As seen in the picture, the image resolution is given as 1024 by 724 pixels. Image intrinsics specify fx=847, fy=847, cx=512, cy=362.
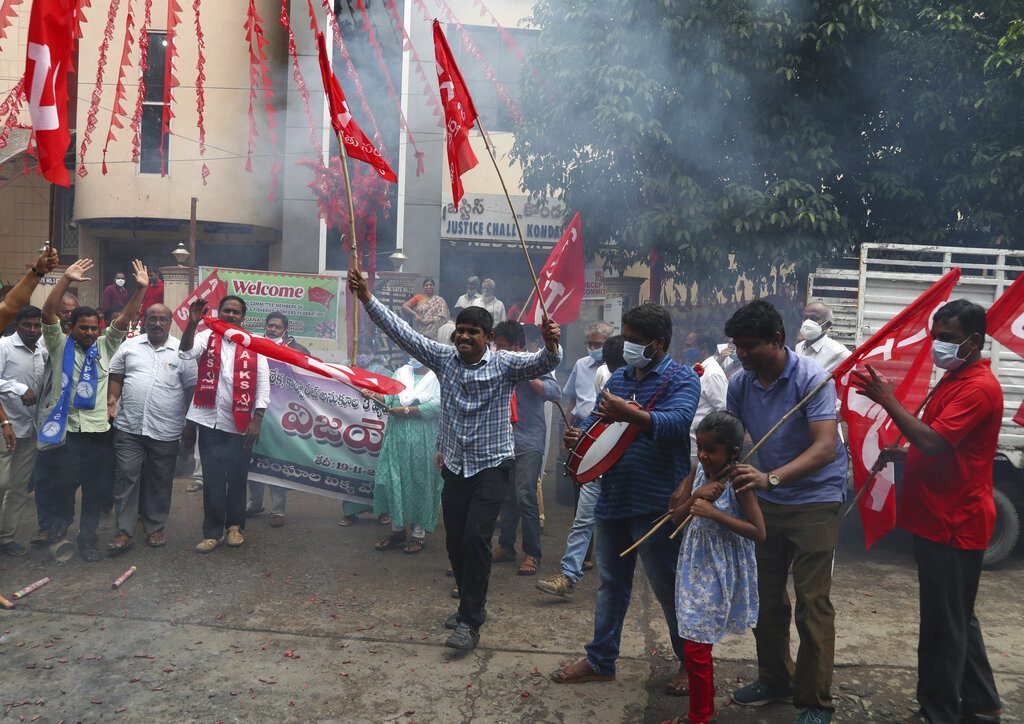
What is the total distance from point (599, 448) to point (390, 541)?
2.82 metres

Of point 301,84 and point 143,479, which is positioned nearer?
point 143,479

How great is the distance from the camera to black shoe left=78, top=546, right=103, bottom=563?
5641mm

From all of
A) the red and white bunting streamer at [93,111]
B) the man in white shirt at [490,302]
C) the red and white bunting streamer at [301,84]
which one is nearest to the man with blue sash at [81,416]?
the red and white bunting streamer at [301,84]

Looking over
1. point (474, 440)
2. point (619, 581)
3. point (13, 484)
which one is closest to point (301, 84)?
point (13, 484)

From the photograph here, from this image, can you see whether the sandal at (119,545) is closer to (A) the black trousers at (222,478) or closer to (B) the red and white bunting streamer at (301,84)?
(A) the black trousers at (222,478)

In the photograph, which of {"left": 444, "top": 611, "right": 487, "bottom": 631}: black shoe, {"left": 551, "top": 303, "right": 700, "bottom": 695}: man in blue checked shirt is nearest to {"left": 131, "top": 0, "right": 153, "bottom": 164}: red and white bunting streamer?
{"left": 444, "top": 611, "right": 487, "bottom": 631}: black shoe

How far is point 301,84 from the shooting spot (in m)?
10.2

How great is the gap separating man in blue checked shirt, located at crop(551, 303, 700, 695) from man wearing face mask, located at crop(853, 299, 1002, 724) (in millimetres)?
779

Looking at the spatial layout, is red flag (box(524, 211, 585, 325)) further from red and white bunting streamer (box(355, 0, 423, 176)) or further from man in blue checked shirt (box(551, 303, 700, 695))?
red and white bunting streamer (box(355, 0, 423, 176))

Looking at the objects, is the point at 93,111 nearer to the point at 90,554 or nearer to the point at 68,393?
the point at 68,393

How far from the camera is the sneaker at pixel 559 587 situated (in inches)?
199

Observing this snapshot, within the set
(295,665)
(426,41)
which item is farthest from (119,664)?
(426,41)

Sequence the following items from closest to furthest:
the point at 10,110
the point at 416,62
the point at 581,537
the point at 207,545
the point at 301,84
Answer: the point at 581,537, the point at 207,545, the point at 301,84, the point at 416,62, the point at 10,110

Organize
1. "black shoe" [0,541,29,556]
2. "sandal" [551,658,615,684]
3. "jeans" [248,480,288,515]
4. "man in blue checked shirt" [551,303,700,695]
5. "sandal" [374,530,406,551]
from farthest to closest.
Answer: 1. "jeans" [248,480,288,515]
2. "sandal" [374,530,406,551]
3. "black shoe" [0,541,29,556]
4. "sandal" [551,658,615,684]
5. "man in blue checked shirt" [551,303,700,695]
